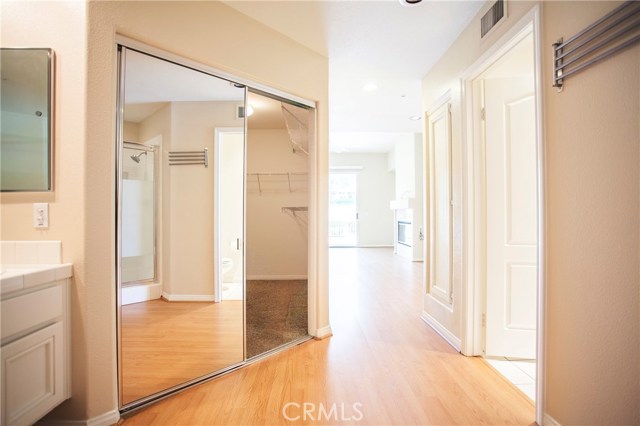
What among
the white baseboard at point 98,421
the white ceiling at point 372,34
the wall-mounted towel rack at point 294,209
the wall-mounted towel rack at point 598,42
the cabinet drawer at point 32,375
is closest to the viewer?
the wall-mounted towel rack at point 598,42

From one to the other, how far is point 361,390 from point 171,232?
1701 mm

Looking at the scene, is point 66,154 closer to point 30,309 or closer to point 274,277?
point 30,309

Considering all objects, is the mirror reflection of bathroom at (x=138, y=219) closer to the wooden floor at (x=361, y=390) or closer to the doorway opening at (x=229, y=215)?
the doorway opening at (x=229, y=215)

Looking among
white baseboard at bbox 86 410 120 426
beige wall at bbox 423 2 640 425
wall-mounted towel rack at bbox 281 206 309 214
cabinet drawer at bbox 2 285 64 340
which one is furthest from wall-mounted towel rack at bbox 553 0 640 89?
white baseboard at bbox 86 410 120 426

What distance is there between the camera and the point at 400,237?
8031 millimetres

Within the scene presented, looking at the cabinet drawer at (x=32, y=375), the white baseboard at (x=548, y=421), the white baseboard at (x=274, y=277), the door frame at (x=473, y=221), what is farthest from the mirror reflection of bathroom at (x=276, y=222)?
the white baseboard at (x=548, y=421)

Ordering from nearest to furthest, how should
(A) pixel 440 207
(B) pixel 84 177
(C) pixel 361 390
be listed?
(B) pixel 84 177
(C) pixel 361 390
(A) pixel 440 207

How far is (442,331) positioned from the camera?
272 centimetres

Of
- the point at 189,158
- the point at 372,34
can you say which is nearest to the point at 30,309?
the point at 189,158

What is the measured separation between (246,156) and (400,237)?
6.44m

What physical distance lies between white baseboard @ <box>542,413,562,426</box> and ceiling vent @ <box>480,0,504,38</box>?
2279 mm

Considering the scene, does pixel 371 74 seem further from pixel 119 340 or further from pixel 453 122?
pixel 119 340

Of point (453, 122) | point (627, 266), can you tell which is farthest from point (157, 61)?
point (627, 266)

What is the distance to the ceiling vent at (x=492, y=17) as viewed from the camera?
185 centimetres
